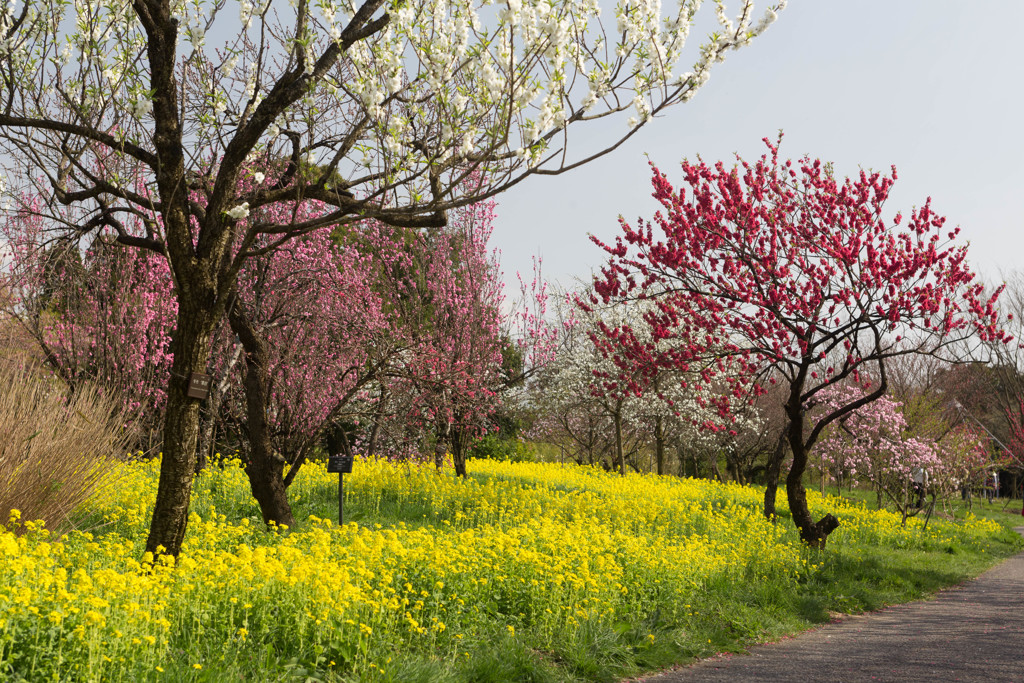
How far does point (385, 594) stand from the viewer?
625 centimetres

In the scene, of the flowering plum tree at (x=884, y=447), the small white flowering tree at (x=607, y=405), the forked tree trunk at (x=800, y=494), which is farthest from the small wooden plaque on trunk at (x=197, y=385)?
the small white flowering tree at (x=607, y=405)

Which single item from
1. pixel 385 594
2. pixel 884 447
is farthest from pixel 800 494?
pixel 884 447

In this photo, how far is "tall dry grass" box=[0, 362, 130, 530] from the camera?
6.59m

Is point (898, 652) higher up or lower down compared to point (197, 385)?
lower down

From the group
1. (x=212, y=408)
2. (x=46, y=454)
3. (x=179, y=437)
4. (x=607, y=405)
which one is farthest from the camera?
(x=607, y=405)

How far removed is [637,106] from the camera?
18.4ft

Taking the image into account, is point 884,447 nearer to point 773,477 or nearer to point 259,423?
point 773,477

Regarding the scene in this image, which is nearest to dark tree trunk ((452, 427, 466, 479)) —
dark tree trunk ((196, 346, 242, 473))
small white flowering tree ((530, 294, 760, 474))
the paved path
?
dark tree trunk ((196, 346, 242, 473))

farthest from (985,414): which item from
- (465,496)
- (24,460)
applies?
(24,460)

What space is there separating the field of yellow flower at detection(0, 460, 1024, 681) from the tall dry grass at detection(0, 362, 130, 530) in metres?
0.27

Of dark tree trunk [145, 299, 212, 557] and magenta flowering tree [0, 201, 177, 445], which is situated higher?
magenta flowering tree [0, 201, 177, 445]

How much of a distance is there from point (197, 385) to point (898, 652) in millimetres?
6742

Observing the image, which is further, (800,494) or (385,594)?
(800,494)

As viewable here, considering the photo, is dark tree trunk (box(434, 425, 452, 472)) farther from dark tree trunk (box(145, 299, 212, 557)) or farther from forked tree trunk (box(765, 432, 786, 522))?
dark tree trunk (box(145, 299, 212, 557))
